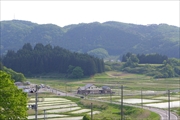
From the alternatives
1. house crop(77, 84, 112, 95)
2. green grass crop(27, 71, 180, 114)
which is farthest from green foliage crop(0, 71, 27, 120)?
house crop(77, 84, 112, 95)

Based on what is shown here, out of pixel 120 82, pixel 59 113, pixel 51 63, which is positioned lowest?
pixel 59 113

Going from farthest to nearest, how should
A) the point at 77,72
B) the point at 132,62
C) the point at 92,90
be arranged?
the point at 132,62, the point at 77,72, the point at 92,90

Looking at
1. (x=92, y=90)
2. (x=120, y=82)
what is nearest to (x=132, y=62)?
(x=120, y=82)

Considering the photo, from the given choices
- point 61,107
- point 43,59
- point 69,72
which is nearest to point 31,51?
point 43,59

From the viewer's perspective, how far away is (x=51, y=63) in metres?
110

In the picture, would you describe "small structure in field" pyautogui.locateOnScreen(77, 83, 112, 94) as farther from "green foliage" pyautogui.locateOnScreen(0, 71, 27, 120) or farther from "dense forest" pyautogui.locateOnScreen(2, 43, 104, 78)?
"green foliage" pyautogui.locateOnScreen(0, 71, 27, 120)

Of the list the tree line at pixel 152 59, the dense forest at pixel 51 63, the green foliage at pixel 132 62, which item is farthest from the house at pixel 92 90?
the tree line at pixel 152 59

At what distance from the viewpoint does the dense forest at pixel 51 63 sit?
336 ft

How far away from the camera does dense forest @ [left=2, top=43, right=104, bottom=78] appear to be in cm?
10256

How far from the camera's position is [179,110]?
45.2m

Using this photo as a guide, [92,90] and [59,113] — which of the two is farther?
[92,90]

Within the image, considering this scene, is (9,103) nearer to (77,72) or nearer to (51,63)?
(77,72)

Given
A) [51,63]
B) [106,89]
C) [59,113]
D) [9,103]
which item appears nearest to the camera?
[9,103]

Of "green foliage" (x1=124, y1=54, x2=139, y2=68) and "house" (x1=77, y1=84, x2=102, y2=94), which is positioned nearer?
"house" (x1=77, y1=84, x2=102, y2=94)
